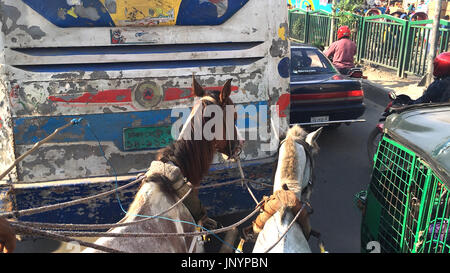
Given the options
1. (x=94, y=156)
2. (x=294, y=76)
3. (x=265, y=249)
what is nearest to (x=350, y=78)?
(x=294, y=76)

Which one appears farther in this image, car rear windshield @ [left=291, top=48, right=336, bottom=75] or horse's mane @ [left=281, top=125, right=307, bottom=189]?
car rear windshield @ [left=291, top=48, right=336, bottom=75]

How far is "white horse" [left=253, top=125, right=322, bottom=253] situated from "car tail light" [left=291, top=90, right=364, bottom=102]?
3.97 meters

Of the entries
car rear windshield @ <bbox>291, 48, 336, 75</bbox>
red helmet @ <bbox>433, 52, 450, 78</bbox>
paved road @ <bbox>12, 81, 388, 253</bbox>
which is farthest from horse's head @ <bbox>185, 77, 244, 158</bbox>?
car rear windshield @ <bbox>291, 48, 336, 75</bbox>

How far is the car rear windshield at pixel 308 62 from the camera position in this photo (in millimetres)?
7961

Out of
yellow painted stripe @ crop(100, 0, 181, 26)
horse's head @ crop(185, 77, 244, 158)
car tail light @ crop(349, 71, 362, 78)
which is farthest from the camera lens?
car tail light @ crop(349, 71, 362, 78)

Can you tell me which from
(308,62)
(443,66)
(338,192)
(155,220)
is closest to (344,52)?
(308,62)

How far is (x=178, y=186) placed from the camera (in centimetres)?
289

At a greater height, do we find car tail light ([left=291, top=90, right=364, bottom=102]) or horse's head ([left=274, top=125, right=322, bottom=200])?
horse's head ([left=274, top=125, right=322, bottom=200])

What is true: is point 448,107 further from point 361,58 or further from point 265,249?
point 361,58

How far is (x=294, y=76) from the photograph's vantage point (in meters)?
7.74

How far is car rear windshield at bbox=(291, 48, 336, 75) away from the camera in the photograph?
26.1ft

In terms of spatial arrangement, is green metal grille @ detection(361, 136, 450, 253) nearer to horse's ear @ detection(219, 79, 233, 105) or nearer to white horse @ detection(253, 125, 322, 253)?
white horse @ detection(253, 125, 322, 253)

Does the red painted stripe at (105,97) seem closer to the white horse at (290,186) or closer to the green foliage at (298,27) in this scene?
the white horse at (290,186)

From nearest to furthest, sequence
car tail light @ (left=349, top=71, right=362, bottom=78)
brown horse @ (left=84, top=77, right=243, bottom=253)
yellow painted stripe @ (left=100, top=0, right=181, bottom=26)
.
Answer: 1. brown horse @ (left=84, top=77, right=243, bottom=253)
2. yellow painted stripe @ (left=100, top=0, right=181, bottom=26)
3. car tail light @ (left=349, top=71, right=362, bottom=78)
